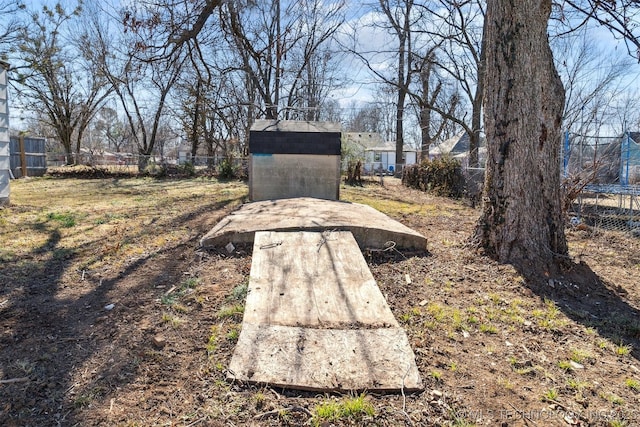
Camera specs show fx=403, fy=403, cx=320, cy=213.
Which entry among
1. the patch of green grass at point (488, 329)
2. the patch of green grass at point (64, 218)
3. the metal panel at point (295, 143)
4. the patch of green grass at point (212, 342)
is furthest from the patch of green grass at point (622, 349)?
the patch of green grass at point (64, 218)

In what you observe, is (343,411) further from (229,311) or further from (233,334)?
(229,311)

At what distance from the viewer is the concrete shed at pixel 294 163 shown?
319 inches

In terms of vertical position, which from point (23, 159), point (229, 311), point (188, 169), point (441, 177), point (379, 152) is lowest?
point (229, 311)

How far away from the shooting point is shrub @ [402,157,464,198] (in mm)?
11453

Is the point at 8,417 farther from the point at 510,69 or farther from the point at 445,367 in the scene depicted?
the point at 510,69

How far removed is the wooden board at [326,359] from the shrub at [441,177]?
9734mm

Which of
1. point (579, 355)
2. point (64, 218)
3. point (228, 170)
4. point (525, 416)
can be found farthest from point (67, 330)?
point (228, 170)

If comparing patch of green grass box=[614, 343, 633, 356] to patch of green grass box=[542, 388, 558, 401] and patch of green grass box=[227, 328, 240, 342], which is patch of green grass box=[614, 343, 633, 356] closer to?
patch of green grass box=[542, 388, 558, 401]

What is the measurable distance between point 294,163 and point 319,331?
19.7ft

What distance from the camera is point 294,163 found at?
815cm

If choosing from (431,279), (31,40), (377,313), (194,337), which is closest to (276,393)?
(194,337)

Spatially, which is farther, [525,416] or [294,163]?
[294,163]

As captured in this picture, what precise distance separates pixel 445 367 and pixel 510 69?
Result: 9.54 feet

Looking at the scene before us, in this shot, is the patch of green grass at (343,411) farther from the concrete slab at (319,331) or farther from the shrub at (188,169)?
the shrub at (188,169)
